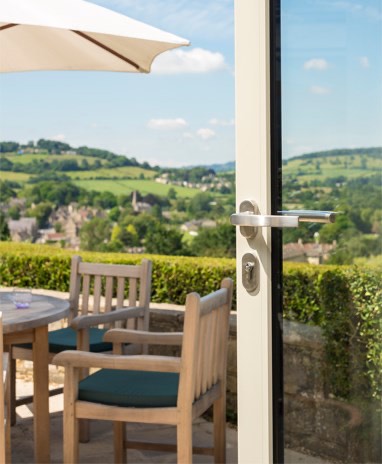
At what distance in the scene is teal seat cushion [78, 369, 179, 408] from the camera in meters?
3.15

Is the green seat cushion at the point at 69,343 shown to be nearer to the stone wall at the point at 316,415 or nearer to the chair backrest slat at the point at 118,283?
the chair backrest slat at the point at 118,283

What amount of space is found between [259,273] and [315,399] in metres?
0.34

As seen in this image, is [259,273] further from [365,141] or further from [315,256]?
[365,141]

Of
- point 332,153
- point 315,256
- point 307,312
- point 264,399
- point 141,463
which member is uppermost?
point 332,153

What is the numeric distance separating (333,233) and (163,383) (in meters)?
1.48

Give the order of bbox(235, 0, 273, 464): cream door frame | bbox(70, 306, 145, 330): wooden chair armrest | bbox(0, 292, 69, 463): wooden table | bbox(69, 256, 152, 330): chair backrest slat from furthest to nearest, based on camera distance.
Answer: bbox(69, 256, 152, 330): chair backrest slat
bbox(70, 306, 145, 330): wooden chair armrest
bbox(0, 292, 69, 463): wooden table
bbox(235, 0, 273, 464): cream door frame

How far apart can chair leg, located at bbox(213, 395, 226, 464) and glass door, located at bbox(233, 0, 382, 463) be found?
141 centimetres

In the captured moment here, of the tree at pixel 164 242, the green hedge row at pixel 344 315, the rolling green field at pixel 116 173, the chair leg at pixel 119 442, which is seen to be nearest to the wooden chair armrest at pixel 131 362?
the chair leg at pixel 119 442

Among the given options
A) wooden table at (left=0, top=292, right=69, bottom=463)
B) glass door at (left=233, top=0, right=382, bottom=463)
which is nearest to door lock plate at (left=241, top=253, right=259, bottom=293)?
glass door at (left=233, top=0, right=382, bottom=463)

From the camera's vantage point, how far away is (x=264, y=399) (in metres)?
2.13

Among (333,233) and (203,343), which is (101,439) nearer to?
(203,343)

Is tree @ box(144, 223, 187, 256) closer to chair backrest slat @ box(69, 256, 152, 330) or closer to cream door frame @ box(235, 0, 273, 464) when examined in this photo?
chair backrest slat @ box(69, 256, 152, 330)

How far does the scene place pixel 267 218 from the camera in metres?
2.08

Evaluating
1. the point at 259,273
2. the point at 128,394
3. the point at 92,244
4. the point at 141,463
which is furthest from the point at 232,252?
the point at 259,273
